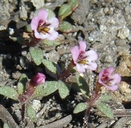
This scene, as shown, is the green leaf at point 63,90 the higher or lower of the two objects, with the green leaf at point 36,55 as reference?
lower

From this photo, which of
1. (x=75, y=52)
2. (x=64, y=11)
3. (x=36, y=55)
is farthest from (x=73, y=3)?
(x=75, y=52)

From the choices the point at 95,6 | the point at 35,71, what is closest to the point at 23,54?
the point at 35,71

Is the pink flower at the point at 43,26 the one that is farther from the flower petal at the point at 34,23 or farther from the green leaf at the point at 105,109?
the green leaf at the point at 105,109

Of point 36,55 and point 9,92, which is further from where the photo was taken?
point 36,55

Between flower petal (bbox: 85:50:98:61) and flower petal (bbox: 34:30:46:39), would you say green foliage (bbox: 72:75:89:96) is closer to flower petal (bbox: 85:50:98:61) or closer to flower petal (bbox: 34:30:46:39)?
flower petal (bbox: 85:50:98:61)

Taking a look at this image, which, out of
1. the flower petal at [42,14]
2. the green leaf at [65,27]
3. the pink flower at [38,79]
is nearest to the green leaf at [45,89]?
the pink flower at [38,79]

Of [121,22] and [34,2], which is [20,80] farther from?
[121,22]

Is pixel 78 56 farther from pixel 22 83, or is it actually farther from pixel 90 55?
pixel 22 83
